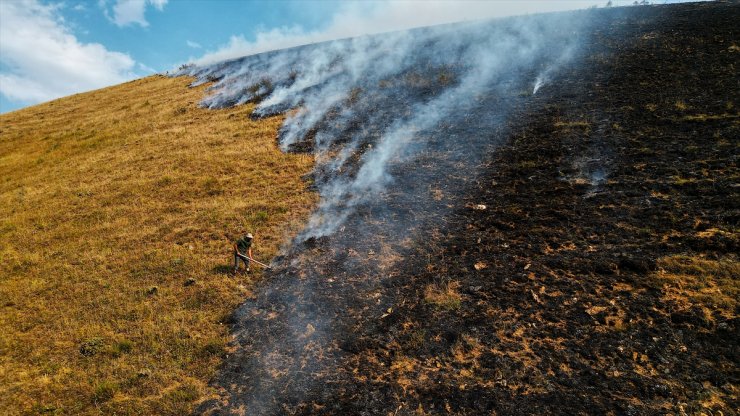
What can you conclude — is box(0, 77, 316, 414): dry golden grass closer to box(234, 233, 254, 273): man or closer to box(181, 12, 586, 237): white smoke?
box(234, 233, 254, 273): man

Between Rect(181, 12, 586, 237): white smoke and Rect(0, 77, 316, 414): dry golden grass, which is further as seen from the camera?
Rect(181, 12, 586, 237): white smoke

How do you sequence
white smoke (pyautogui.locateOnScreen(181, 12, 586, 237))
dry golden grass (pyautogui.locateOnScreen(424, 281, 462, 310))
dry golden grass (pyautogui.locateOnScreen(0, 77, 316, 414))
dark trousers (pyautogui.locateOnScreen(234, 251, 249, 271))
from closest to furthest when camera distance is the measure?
dry golden grass (pyautogui.locateOnScreen(0, 77, 316, 414)) → dry golden grass (pyautogui.locateOnScreen(424, 281, 462, 310)) → dark trousers (pyautogui.locateOnScreen(234, 251, 249, 271)) → white smoke (pyautogui.locateOnScreen(181, 12, 586, 237))

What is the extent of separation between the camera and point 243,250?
11680 millimetres

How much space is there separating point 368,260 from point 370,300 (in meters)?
1.69

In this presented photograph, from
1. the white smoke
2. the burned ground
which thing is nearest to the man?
the burned ground

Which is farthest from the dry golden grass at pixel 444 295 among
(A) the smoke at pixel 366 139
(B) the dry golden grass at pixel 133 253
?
(B) the dry golden grass at pixel 133 253

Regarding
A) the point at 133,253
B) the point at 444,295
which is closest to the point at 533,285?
the point at 444,295

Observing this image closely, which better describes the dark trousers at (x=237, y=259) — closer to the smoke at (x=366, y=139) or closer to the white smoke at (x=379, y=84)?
the smoke at (x=366, y=139)

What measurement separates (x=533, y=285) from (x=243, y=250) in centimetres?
812

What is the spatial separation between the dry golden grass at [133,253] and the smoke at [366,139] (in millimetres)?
1189

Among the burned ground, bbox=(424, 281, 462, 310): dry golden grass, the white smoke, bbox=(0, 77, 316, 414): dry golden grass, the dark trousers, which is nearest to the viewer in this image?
the burned ground

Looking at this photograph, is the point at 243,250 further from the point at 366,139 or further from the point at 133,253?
the point at 366,139

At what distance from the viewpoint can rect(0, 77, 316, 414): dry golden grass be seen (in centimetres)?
833

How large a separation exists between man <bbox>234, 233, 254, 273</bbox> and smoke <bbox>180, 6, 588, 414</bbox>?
1.06m
